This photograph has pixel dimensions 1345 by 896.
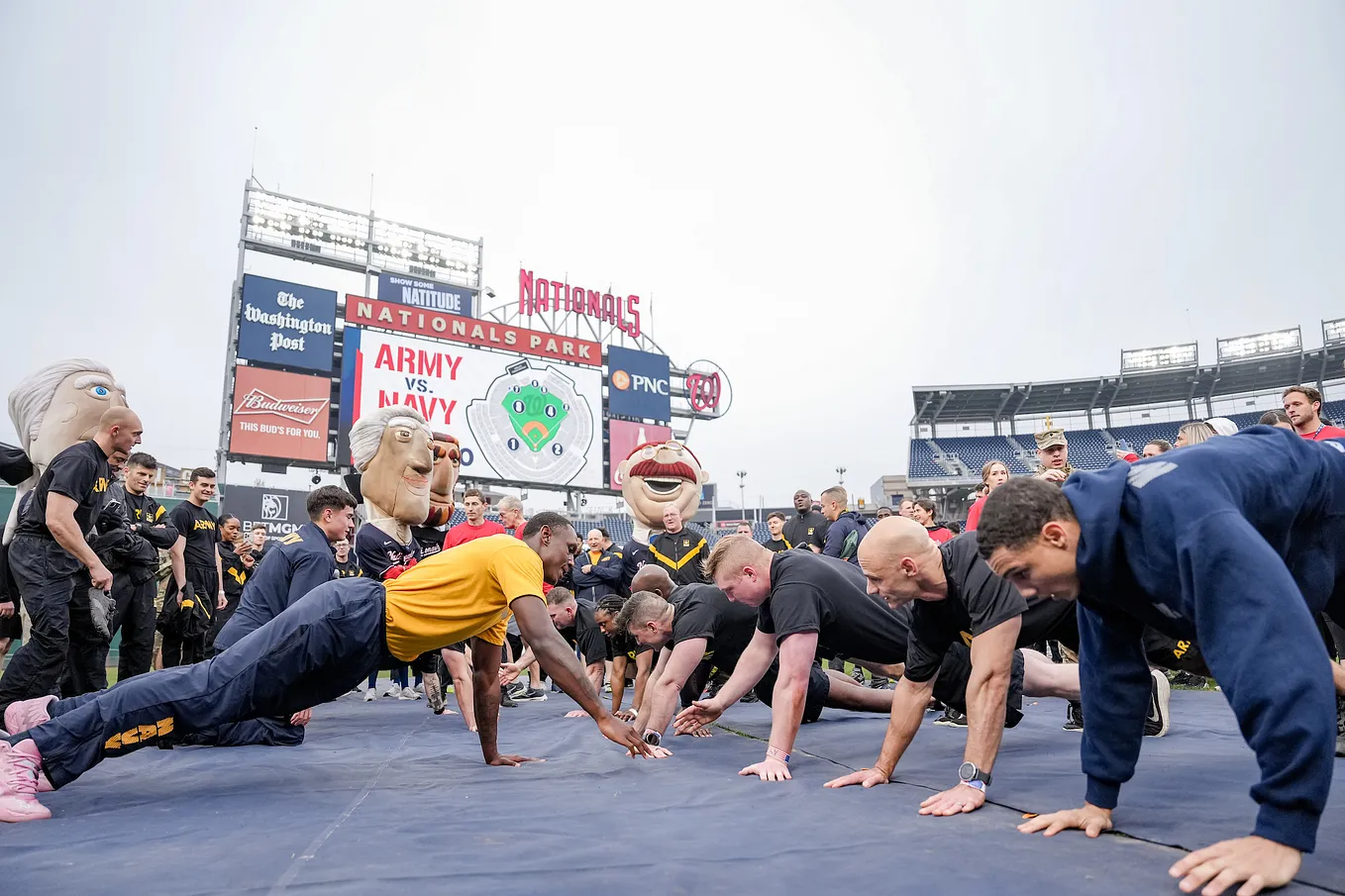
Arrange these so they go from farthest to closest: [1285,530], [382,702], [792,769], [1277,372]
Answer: [1277,372], [382,702], [792,769], [1285,530]

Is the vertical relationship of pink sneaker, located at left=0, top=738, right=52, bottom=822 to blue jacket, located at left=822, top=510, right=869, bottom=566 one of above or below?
below

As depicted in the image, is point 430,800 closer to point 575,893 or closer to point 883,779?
point 575,893

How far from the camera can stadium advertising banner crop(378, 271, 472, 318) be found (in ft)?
77.0

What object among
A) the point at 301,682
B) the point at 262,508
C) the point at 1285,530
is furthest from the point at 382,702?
the point at 262,508

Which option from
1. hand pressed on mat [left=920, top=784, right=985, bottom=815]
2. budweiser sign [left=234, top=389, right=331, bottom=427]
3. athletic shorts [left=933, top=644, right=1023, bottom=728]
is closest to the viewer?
hand pressed on mat [left=920, top=784, right=985, bottom=815]

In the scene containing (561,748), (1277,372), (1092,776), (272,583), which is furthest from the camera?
(1277,372)

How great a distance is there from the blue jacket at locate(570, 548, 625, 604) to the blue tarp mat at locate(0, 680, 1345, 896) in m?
4.18

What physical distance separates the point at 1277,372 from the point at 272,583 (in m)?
31.8

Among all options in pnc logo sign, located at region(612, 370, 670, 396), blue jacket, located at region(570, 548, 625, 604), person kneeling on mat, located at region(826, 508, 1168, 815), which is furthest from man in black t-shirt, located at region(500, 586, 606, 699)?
pnc logo sign, located at region(612, 370, 670, 396)

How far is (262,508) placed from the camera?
19844 mm

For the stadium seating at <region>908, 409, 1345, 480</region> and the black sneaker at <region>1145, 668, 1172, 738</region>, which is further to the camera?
the stadium seating at <region>908, 409, 1345, 480</region>

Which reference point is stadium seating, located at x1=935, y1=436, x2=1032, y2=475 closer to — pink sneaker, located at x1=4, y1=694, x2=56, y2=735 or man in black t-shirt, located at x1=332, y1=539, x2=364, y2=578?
man in black t-shirt, located at x1=332, y1=539, x2=364, y2=578

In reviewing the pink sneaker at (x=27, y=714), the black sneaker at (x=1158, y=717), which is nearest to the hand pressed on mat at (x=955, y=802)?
the black sneaker at (x=1158, y=717)

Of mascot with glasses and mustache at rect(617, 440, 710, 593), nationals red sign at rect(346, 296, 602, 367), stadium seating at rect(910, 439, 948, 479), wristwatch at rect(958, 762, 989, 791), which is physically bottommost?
wristwatch at rect(958, 762, 989, 791)
